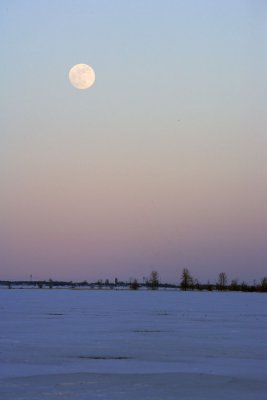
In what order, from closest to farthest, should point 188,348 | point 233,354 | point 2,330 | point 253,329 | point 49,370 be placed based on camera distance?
point 49,370 < point 233,354 < point 188,348 < point 2,330 < point 253,329

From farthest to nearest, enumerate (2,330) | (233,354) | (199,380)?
(2,330) < (233,354) < (199,380)

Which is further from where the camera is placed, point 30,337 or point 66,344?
point 30,337

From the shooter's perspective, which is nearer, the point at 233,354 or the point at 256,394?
the point at 256,394

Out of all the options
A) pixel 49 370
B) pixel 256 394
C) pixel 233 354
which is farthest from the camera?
pixel 233 354

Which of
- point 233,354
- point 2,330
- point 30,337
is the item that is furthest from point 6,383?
point 2,330

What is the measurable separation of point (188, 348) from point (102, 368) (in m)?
5.03

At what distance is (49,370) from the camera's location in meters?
15.5

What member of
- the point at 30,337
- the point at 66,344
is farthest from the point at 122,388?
the point at 30,337

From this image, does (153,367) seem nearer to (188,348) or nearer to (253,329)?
(188,348)

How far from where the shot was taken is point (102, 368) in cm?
1598

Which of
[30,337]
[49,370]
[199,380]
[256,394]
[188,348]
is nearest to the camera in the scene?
[256,394]

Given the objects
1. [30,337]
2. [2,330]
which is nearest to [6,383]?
[30,337]

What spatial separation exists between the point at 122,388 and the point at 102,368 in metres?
2.79

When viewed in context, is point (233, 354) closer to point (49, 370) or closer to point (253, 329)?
point (49, 370)
